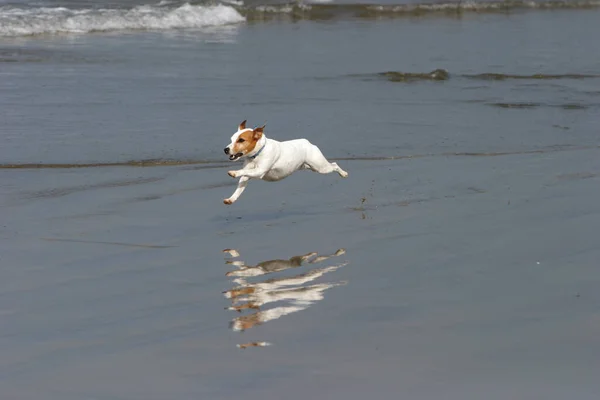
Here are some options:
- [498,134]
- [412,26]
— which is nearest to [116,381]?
[498,134]

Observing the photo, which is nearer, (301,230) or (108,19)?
(301,230)

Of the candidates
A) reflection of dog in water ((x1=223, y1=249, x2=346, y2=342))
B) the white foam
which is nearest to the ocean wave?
the white foam

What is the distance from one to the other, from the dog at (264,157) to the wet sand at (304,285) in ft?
1.34

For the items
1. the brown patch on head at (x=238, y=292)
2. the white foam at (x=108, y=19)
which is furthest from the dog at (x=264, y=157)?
the white foam at (x=108, y=19)

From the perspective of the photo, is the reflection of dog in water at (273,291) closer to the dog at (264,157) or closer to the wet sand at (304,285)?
the wet sand at (304,285)

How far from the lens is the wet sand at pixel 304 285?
585 centimetres

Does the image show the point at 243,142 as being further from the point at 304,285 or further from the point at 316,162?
the point at 304,285

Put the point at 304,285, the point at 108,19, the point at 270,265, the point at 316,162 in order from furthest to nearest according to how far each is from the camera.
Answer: the point at 108,19, the point at 316,162, the point at 270,265, the point at 304,285

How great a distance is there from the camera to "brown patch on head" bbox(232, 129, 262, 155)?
29.4ft

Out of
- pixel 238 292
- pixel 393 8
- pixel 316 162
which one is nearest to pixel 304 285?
pixel 238 292

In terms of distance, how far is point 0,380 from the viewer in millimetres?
5789

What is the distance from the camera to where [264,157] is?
30.6 ft

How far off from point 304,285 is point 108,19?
1992cm

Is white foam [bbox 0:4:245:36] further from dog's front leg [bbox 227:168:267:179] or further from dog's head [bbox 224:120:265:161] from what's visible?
dog's head [bbox 224:120:265:161]
